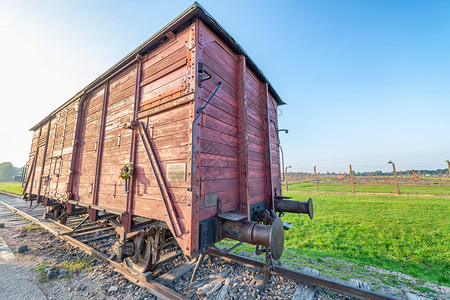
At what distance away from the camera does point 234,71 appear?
4.04m

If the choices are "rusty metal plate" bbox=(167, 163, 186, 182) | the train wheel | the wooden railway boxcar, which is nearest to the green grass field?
the wooden railway boxcar

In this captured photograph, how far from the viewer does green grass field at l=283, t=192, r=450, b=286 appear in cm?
471

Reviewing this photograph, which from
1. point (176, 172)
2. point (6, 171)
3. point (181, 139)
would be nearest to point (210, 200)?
point (176, 172)

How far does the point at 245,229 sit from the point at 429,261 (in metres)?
6.00

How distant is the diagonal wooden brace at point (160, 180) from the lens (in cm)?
279

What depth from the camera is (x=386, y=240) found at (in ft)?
20.7

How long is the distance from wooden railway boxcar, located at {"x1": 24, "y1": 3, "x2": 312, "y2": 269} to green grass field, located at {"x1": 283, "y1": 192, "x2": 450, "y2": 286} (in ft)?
10.7

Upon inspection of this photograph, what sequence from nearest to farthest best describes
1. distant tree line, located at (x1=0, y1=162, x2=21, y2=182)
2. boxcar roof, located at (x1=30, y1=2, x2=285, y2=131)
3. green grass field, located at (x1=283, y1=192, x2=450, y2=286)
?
boxcar roof, located at (x1=30, y1=2, x2=285, y2=131), green grass field, located at (x1=283, y1=192, x2=450, y2=286), distant tree line, located at (x1=0, y1=162, x2=21, y2=182)

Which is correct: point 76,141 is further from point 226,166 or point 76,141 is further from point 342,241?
point 342,241

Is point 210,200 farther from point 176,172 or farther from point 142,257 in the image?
point 142,257

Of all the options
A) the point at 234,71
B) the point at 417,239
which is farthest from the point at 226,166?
the point at 417,239

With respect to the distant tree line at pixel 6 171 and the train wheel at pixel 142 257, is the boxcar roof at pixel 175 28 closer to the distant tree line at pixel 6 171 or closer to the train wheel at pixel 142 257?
the train wheel at pixel 142 257

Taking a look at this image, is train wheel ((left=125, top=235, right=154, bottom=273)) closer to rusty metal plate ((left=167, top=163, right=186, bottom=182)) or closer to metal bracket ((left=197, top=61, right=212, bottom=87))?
rusty metal plate ((left=167, top=163, right=186, bottom=182))

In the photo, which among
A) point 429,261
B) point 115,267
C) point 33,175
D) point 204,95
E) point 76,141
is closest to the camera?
point 204,95
